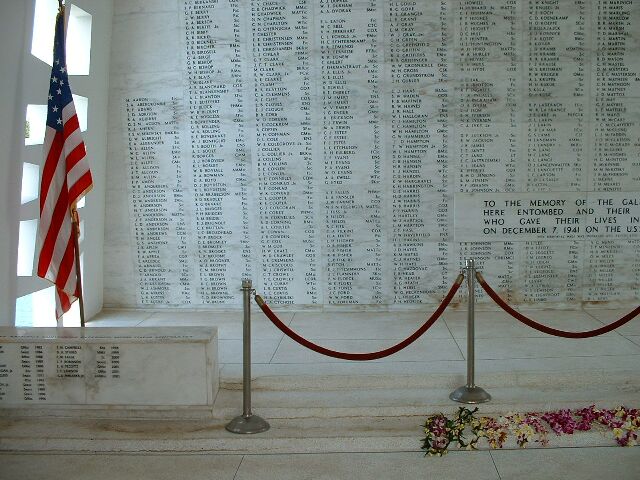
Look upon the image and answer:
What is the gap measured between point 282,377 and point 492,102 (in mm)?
3496

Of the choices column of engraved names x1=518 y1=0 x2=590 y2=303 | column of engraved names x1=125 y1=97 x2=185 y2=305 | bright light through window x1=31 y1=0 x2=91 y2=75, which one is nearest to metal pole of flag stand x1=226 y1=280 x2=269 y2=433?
column of engraved names x1=125 y1=97 x2=185 y2=305

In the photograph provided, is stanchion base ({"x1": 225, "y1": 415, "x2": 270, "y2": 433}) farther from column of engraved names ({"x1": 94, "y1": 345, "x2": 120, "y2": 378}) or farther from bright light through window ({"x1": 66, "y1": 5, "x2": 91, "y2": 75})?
bright light through window ({"x1": 66, "y1": 5, "x2": 91, "y2": 75})

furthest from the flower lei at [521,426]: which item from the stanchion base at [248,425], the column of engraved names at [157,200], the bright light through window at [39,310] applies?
the bright light through window at [39,310]

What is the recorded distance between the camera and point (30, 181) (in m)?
5.93

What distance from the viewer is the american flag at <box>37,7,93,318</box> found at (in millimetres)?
5395

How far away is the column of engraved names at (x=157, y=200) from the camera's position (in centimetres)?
714

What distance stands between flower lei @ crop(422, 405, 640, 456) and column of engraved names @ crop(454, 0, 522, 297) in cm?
247

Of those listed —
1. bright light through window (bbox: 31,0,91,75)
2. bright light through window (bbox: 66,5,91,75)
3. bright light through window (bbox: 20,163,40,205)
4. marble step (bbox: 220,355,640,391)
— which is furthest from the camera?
bright light through window (bbox: 66,5,91,75)

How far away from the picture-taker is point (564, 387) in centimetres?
522

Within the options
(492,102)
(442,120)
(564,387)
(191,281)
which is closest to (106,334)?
(191,281)

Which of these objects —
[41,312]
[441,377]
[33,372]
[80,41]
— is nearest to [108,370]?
[33,372]

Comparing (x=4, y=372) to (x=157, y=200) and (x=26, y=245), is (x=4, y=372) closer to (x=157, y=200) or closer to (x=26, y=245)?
(x=26, y=245)

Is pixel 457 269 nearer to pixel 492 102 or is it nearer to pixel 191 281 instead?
pixel 492 102

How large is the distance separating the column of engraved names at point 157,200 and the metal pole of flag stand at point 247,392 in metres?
2.66
